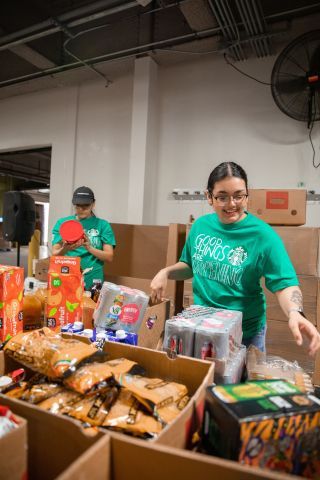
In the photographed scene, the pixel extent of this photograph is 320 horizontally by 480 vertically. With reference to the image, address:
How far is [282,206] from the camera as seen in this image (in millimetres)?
2314

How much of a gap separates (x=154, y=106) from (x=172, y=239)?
1876mm

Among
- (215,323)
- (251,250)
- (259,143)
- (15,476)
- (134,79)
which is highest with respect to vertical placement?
(134,79)

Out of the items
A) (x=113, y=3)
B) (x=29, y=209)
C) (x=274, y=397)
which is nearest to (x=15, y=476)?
(x=274, y=397)

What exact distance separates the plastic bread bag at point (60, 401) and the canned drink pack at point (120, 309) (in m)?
0.35

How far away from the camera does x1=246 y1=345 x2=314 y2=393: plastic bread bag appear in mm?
797

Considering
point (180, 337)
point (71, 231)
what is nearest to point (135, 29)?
point (71, 231)

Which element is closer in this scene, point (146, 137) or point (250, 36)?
point (250, 36)

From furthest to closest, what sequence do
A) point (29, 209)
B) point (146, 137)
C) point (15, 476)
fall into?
point (146, 137) < point (29, 209) < point (15, 476)

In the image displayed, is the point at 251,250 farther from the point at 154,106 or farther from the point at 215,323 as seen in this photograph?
the point at 154,106

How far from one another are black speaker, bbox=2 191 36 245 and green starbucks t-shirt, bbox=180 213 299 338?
1286 millimetres

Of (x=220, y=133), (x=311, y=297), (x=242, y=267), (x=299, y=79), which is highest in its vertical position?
(x=299, y=79)

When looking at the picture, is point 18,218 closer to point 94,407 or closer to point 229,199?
point 229,199

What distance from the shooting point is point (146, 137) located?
11.4 ft

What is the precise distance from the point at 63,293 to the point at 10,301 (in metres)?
0.17
